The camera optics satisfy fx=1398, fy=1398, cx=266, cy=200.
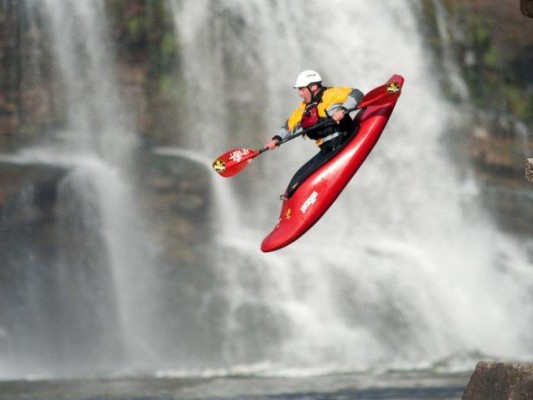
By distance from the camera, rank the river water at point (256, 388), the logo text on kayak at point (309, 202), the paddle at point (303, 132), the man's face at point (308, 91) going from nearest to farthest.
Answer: the paddle at point (303, 132) < the man's face at point (308, 91) < the logo text on kayak at point (309, 202) < the river water at point (256, 388)

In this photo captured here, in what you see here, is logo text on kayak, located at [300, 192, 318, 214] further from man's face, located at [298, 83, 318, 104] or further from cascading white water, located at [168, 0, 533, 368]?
cascading white water, located at [168, 0, 533, 368]

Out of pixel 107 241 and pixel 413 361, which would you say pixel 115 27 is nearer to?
pixel 107 241

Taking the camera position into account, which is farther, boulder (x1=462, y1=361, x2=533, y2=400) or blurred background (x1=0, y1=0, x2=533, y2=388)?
blurred background (x1=0, y1=0, x2=533, y2=388)

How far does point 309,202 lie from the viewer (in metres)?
15.5

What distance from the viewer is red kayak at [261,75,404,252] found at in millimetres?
15430

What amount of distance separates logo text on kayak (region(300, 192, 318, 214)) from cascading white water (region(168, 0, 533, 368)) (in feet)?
40.0

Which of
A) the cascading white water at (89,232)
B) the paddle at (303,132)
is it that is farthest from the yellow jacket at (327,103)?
the cascading white water at (89,232)

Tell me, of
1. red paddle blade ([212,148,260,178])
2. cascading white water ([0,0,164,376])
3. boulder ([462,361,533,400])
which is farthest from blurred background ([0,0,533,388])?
boulder ([462,361,533,400])

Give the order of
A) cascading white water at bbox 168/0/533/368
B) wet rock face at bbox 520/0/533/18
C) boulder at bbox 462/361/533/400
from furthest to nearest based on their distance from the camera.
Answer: cascading white water at bbox 168/0/533/368 → wet rock face at bbox 520/0/533/18 → boulder at bbox 462/361/533/400

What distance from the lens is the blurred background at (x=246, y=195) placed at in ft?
92.3

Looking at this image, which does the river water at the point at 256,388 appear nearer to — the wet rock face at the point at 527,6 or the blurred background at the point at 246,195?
the blurred background at the point at 246,195

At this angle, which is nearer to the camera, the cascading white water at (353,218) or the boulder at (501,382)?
the boulder at (501,382)

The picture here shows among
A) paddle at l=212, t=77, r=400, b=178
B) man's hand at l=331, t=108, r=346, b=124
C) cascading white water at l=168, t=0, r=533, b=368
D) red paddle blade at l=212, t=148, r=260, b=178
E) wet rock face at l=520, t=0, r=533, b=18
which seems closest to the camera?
wet rock face at l=520, t=0, r=533, b=18

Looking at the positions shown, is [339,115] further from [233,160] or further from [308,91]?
[233,160]
